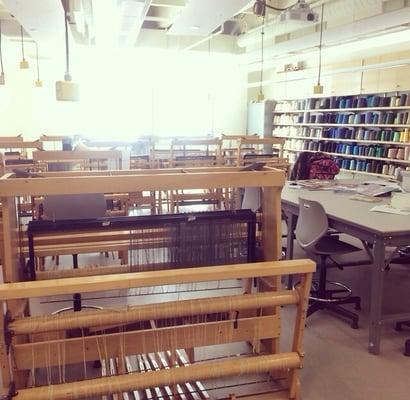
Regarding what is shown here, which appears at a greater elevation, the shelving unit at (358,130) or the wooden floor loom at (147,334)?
the shelving unit at (358,130)

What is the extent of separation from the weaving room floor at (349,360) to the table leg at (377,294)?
0.28 feet

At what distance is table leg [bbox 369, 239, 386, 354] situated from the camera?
8.33 ft

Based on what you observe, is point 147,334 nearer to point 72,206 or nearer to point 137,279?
point 137,279

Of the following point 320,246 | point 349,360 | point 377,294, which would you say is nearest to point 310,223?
point 320,246

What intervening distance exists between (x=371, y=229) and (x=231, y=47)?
8727 millimetres

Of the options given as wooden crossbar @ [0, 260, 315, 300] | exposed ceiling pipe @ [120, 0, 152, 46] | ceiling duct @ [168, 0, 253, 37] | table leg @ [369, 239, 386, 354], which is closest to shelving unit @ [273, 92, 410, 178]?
ceiling duct @ [168, 0, 253, 37]

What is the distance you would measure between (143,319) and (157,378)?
0.70ft

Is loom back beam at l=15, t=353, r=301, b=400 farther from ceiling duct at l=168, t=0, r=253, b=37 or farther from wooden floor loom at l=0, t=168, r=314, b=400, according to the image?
ceiling duct at l=168, t=0, r=253, b=37

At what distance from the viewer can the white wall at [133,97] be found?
31.4 ft

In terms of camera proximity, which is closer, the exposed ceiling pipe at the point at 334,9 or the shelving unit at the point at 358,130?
the exposed ceiling pipe at the point at 334,9

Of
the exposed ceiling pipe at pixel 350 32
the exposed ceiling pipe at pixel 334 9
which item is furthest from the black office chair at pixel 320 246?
the exposed ceiling pipe at pixel 334 9

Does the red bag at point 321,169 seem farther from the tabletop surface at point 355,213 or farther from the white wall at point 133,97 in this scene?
the white wall at point 133,97

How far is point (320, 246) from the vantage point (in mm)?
3080

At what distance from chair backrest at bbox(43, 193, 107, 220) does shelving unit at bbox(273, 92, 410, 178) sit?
5.14 metres
